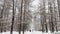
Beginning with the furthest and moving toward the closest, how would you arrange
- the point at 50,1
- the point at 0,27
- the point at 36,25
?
the point at 50,1 → the point at 36,25 → the point at 0,27

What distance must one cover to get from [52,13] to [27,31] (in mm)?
654

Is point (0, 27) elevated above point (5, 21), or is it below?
below

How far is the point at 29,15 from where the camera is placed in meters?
1.81

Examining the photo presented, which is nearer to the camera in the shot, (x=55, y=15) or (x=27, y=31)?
(x=27, y=31)

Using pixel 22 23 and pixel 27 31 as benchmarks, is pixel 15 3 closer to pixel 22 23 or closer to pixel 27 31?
pixel 22 23

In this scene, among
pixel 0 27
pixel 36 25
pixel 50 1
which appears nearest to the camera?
pixel 0 27

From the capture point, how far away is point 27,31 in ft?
5.76

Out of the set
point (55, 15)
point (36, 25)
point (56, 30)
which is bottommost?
point (56, 30)

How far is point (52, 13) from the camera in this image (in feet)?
6.22

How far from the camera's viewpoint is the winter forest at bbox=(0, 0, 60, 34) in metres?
1.75

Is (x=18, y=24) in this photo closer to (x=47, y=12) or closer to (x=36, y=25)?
(x=36, y=25)

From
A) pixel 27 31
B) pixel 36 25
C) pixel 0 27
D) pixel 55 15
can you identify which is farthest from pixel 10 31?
pixel 55 15

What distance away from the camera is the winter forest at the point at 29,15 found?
1.75 m

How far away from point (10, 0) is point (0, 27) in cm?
57
